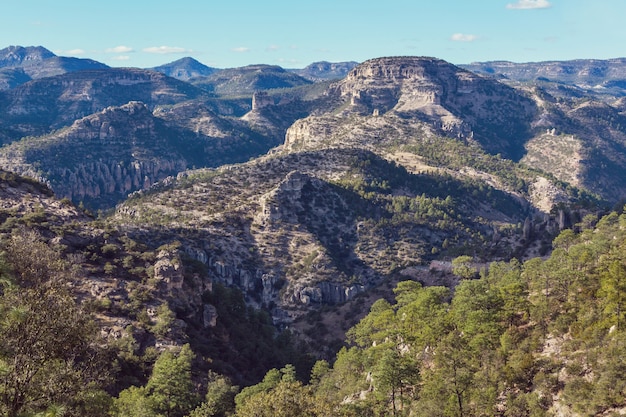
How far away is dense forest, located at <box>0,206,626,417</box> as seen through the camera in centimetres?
2566

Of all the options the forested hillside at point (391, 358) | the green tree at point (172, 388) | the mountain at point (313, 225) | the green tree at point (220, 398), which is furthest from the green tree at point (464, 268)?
the green tree at point (172, 388)

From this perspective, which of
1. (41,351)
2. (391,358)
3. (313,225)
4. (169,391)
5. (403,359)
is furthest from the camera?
(313,225)

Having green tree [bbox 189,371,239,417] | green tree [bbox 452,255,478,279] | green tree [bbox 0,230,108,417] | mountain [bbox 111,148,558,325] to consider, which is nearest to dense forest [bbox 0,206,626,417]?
green tree [bbox 0,230,108,417]

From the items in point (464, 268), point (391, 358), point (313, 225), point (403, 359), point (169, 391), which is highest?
point (391, 358)

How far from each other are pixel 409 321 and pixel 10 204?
65263 millimetres

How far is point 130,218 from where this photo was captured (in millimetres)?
132625

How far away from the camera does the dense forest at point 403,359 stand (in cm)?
2566

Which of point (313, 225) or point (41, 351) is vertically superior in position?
point (41, 351)

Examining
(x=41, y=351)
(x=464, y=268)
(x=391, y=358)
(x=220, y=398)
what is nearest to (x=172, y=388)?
(x=220, y=398)

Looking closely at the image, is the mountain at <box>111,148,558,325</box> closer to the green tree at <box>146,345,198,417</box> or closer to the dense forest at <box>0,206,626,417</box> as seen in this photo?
the dense forest at <box>0,206,626,417</box>

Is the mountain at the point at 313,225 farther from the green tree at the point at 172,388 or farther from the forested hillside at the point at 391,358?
the green tree at the point at 172,388

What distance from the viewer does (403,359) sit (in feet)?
157

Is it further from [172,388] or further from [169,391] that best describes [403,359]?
[169,391]

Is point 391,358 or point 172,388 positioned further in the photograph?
point 172,388
